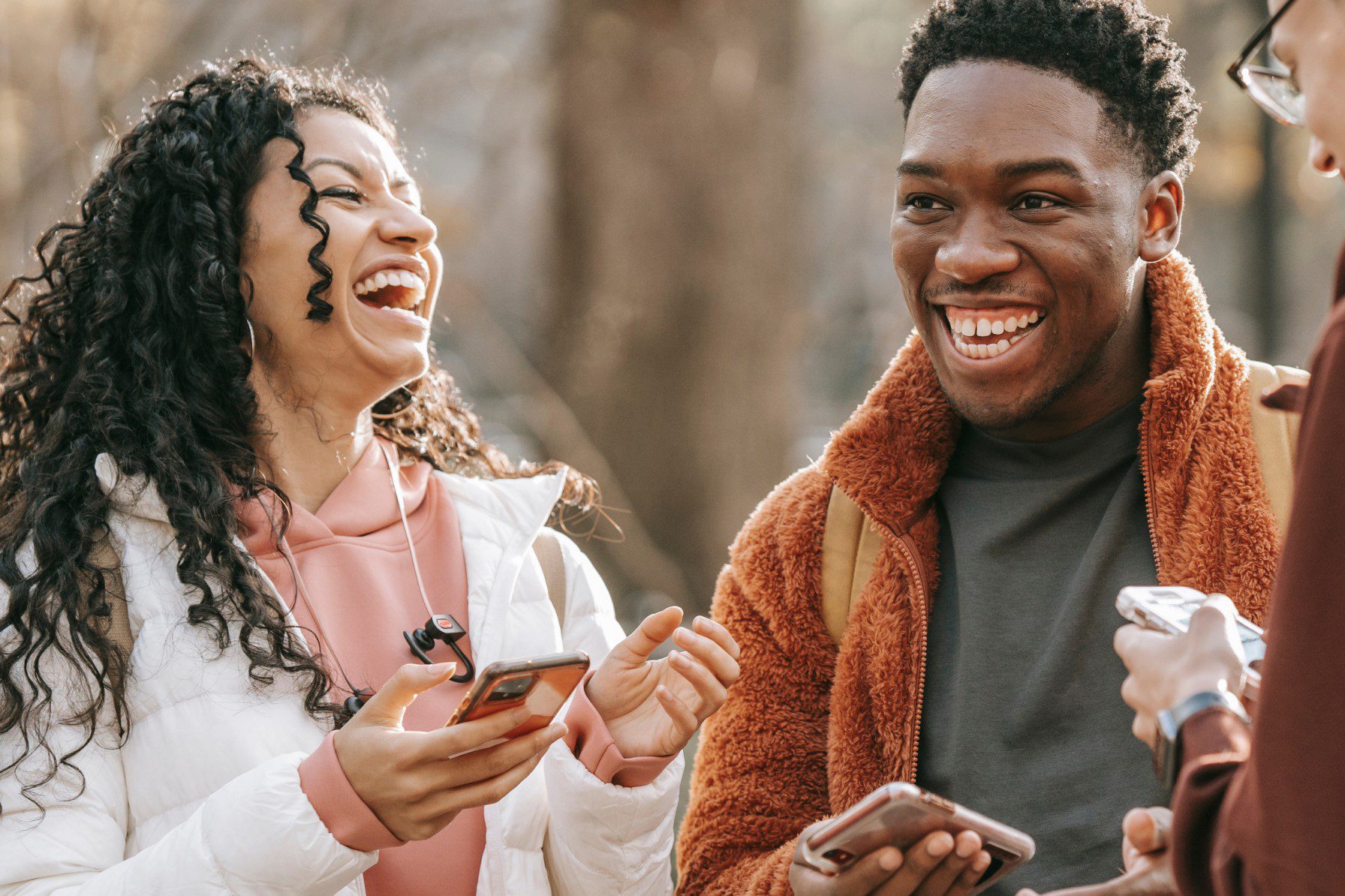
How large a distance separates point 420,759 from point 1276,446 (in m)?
1.54

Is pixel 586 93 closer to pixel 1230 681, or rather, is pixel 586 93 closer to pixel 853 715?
pixel 853 715

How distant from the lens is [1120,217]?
8.08 feet

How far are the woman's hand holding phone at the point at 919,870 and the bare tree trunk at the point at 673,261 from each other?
372cm

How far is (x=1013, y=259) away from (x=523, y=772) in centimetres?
121

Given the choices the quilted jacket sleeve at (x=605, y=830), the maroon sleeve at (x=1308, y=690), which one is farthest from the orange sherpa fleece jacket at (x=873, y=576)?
the maroon sleeve at (x=1308, y=690)

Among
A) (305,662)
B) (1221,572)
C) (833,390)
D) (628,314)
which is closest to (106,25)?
(628,314)

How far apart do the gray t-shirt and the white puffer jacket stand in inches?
21.3

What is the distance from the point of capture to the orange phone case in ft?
6.64

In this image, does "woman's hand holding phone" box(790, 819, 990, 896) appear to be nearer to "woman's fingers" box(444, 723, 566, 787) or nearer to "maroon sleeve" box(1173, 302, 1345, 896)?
"woman's fingers" box(444, 723, 566, 787)

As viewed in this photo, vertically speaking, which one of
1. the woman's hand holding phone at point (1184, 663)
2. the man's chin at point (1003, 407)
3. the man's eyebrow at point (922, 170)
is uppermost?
the man's eyebrow at point (922, 170)

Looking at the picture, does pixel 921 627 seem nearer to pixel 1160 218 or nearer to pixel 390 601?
pixel 1160 218

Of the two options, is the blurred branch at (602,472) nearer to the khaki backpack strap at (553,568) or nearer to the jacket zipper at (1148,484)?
the khaki backpack strap at (553,568)

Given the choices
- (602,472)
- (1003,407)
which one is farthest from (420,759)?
(602,472)

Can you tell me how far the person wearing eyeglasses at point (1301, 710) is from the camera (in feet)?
4.26
